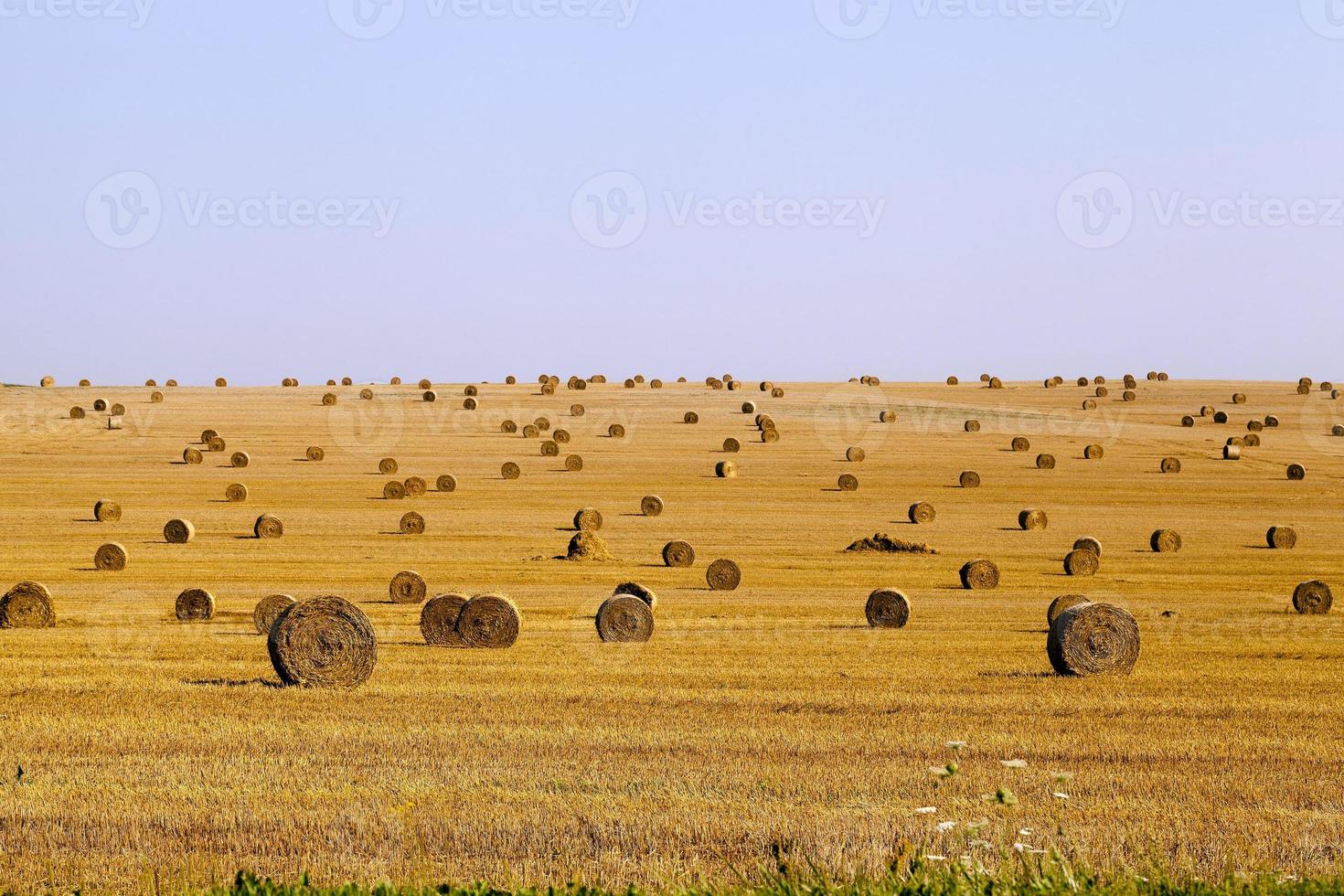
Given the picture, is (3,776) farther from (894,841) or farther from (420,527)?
(420,527)

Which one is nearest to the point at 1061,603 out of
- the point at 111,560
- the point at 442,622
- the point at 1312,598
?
the point at 1312,598

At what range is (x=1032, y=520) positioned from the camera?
48719mm

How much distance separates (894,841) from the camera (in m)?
12.6

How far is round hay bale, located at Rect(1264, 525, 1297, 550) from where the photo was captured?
147ft

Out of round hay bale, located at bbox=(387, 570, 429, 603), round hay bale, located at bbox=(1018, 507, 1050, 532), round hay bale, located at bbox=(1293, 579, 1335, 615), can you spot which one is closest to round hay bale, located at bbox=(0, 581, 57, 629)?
round hay bale, located at bbox=(387, 570, 429, 603)

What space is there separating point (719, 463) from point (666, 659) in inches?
1448

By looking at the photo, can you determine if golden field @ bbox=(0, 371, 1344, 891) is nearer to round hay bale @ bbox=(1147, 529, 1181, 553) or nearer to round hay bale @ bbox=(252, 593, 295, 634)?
round hay bale @ bbox=(1147, 529, 1181, 553)

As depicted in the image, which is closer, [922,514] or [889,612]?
[889,612]

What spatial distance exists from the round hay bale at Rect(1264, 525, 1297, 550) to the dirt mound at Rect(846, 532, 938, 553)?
10032mm

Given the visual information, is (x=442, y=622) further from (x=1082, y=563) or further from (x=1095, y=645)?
(x=1082, y=563)

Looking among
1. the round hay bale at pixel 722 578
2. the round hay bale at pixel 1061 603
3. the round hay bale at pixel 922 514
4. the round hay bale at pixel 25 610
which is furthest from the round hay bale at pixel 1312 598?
the round hay bale at pixel 25 610

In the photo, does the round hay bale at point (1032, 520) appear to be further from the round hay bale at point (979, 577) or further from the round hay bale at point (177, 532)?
the round hay bale at point (177, 532)

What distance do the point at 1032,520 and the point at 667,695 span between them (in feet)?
99.2

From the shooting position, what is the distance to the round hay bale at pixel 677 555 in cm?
4044
